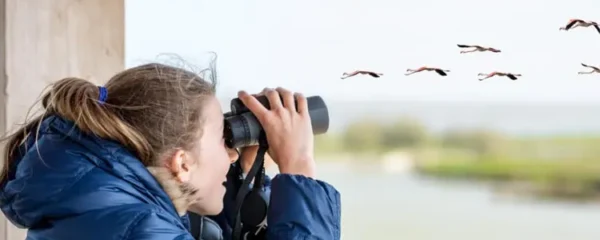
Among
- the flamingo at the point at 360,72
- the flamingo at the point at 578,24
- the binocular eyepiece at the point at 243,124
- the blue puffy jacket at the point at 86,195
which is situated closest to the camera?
the blue puffy jacket at the point at 86,195

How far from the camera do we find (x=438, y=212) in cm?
151

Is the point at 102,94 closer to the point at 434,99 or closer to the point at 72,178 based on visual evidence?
the point at 72,178

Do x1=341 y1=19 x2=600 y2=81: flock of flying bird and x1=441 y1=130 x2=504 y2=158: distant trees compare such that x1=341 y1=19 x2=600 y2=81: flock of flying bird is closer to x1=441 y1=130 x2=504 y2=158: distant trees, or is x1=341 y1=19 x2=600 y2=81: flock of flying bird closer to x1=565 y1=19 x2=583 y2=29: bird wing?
x1=565 y1=19 x2=583 y2=29: bird wing

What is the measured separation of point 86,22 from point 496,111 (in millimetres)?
803

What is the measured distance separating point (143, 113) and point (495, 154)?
0.72m

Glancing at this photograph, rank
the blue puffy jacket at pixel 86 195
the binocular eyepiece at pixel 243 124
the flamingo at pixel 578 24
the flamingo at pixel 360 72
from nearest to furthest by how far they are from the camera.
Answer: the blue puffy jacket at pixel 86 195 → the binocular eyepiece at pixel 243 124 → the flamingo at pixel 578 24 → the flamingo at pixel 360 72

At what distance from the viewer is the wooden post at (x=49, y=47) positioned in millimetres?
1604

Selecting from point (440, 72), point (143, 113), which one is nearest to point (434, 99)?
point (440, 72)

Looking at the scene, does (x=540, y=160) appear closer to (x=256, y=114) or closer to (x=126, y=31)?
(x=256, y=114)

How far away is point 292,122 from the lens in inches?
43.4

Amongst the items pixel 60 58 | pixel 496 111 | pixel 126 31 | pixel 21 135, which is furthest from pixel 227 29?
pixel 21 135

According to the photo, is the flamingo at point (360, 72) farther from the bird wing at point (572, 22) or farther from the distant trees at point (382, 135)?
the bird wing at point (572, 22)

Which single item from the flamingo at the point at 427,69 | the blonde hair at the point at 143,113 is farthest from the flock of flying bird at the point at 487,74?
the blonde hair at the point at 143,113

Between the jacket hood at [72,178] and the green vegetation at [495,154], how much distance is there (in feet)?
2.14
